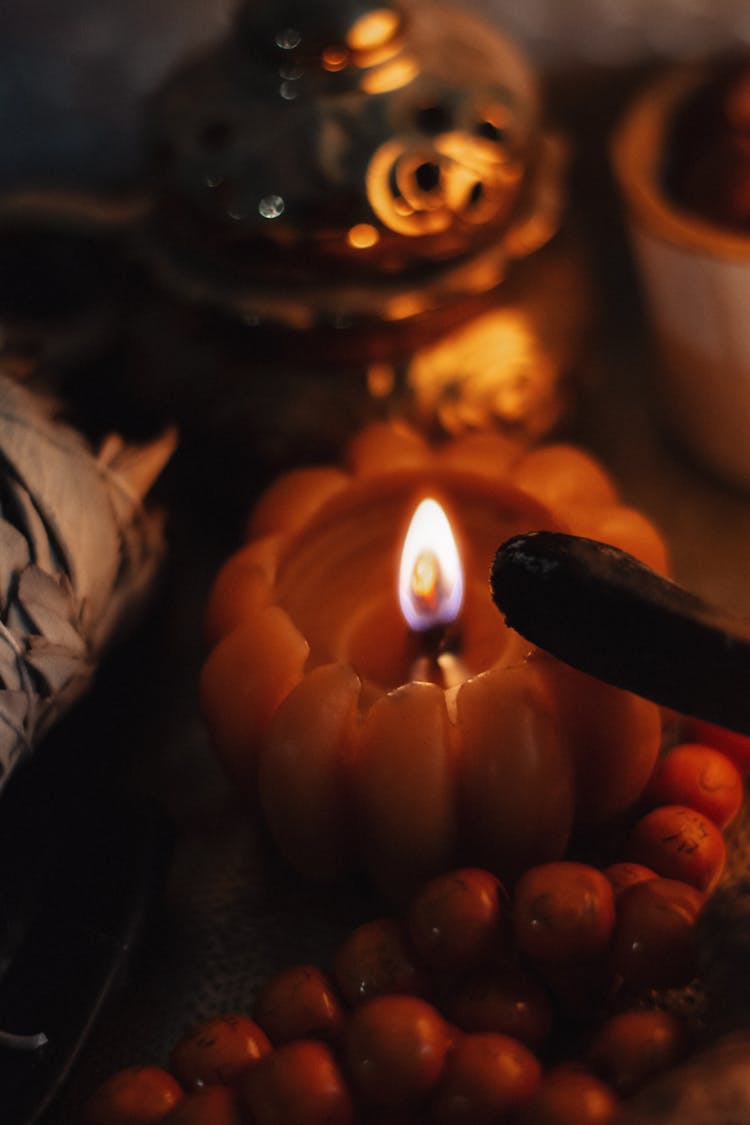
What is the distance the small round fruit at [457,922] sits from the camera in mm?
363

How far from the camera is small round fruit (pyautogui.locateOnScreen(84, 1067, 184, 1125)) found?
342mm

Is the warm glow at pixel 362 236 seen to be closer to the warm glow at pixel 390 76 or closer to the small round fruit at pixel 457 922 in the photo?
the warm glow at pixel 390 76

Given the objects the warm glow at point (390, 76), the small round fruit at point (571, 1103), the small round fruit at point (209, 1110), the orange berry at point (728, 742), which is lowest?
the orange berry at point (728, 742)

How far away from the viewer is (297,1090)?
328 mm

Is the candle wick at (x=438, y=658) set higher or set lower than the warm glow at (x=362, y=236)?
lower

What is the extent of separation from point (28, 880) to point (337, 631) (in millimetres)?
135

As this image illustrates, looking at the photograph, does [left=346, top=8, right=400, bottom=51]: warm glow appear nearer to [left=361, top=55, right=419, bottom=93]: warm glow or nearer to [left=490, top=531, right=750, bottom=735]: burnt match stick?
[left=361, top=55, right=419, bottom=93]: warm glow

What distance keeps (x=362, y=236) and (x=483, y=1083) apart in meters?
0.33

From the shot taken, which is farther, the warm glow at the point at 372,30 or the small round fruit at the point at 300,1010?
the warm glow at the point at 372,30

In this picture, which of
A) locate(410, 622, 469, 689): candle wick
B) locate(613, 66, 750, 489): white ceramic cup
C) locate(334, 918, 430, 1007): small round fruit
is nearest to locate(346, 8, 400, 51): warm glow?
locate(613, 66, 750, 489): white ceramic cup

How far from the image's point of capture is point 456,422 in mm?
558

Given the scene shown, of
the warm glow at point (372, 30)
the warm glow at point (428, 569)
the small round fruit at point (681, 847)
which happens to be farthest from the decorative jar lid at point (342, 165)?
the small round fruit at point (681, 847)

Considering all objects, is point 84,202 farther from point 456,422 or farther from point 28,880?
point 28,880

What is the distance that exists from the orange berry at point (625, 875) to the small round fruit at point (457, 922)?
0.04 metres
